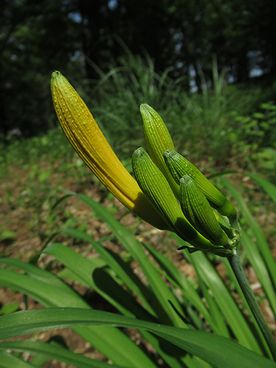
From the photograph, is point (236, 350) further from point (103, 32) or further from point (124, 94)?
point (103, 32)

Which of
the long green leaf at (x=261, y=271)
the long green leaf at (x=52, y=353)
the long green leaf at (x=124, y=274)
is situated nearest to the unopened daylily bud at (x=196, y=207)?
the long green leaf at (x=52, y=353)

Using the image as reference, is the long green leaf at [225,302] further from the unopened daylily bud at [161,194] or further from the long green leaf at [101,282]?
the unopened daylily bud at [161,194]

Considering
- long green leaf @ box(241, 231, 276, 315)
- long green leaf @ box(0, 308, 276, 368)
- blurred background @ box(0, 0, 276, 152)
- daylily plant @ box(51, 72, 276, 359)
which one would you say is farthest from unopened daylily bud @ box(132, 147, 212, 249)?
blurred background @ box(0, 0, 276, 152)

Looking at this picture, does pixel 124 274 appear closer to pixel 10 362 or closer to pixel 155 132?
pixel 10 362

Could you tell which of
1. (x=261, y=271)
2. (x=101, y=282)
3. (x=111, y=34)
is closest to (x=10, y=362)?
(x=101, y=282)

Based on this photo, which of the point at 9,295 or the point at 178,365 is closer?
the point at 178,365

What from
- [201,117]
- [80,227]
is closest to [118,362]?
[80,227]
